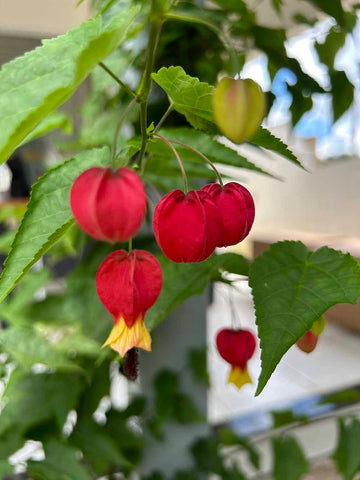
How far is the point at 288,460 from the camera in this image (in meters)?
0.57

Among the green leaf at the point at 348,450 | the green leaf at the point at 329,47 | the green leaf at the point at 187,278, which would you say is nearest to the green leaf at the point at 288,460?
the green leaf at the point at 348,450

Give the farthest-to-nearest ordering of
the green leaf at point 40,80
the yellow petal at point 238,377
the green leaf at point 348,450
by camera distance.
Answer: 1. the green leaf at point 348,450
2. the yellow petal at point 238,377
3. the green leaf at point 40,80

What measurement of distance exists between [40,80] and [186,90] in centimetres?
6

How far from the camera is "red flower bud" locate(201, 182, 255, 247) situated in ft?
0.64

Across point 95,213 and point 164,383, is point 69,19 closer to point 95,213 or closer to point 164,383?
point 164,383

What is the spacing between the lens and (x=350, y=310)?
1130mm

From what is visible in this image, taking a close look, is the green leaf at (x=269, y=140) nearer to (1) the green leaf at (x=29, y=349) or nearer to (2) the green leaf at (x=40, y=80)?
(2) the green leaf at (x=40, y=80)

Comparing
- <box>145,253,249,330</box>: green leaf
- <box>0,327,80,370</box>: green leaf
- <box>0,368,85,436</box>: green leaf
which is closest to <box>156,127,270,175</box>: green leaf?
<box>145,253,249,330</box>: green leaf

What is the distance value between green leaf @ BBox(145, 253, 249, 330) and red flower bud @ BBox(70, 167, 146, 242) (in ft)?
0.48

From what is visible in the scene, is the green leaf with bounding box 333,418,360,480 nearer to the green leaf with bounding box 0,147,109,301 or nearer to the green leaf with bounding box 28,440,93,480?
the green leaf with bounding box 28,440,93,480

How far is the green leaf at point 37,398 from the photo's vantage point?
0.45 m

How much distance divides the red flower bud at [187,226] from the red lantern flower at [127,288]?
0.08 ft

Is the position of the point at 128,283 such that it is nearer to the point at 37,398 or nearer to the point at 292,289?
the point at 292,289

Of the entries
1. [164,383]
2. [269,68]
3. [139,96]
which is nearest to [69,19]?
[269,68]
